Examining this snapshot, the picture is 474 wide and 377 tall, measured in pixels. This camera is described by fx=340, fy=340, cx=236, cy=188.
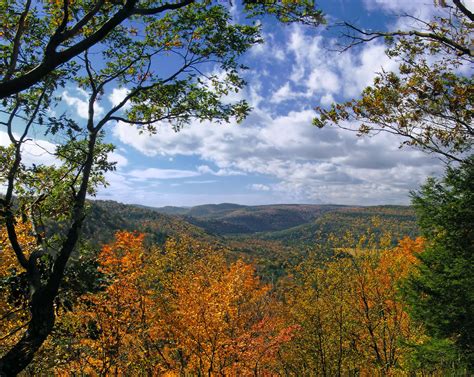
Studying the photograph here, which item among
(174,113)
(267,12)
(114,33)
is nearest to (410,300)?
(174,113)

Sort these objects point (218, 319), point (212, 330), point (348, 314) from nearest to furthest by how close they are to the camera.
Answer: point (218, 319)
point (212, 330)
point (348, 314)

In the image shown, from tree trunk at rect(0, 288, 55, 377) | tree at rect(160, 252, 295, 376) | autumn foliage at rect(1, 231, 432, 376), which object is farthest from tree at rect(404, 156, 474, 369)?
tree trunk at rect(0, 288, 55, 377)

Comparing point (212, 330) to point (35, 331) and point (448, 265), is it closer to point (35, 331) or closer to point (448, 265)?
point (35, 331)

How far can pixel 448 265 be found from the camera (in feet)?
60.0

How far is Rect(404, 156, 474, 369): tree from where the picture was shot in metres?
16.8

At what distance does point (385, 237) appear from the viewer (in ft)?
77.9

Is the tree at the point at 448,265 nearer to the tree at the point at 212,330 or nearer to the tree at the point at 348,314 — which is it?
the tree at the point at 348,314

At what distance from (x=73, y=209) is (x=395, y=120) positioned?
970cm

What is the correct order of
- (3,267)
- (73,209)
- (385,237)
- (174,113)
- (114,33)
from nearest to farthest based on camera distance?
1. (73,209)
2. (114,33)
3. (174,113)
4. (3,267)
5. (385,237)

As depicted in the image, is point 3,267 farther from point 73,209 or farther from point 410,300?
point 410,300

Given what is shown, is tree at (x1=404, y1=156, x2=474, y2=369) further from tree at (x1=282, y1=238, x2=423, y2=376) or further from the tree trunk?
the tree trunk

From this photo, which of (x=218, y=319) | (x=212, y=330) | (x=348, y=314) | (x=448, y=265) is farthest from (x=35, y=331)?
(x=448, y=265)

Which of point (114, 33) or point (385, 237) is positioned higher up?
point (114, 33)

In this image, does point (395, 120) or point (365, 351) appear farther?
point (365, 351)
